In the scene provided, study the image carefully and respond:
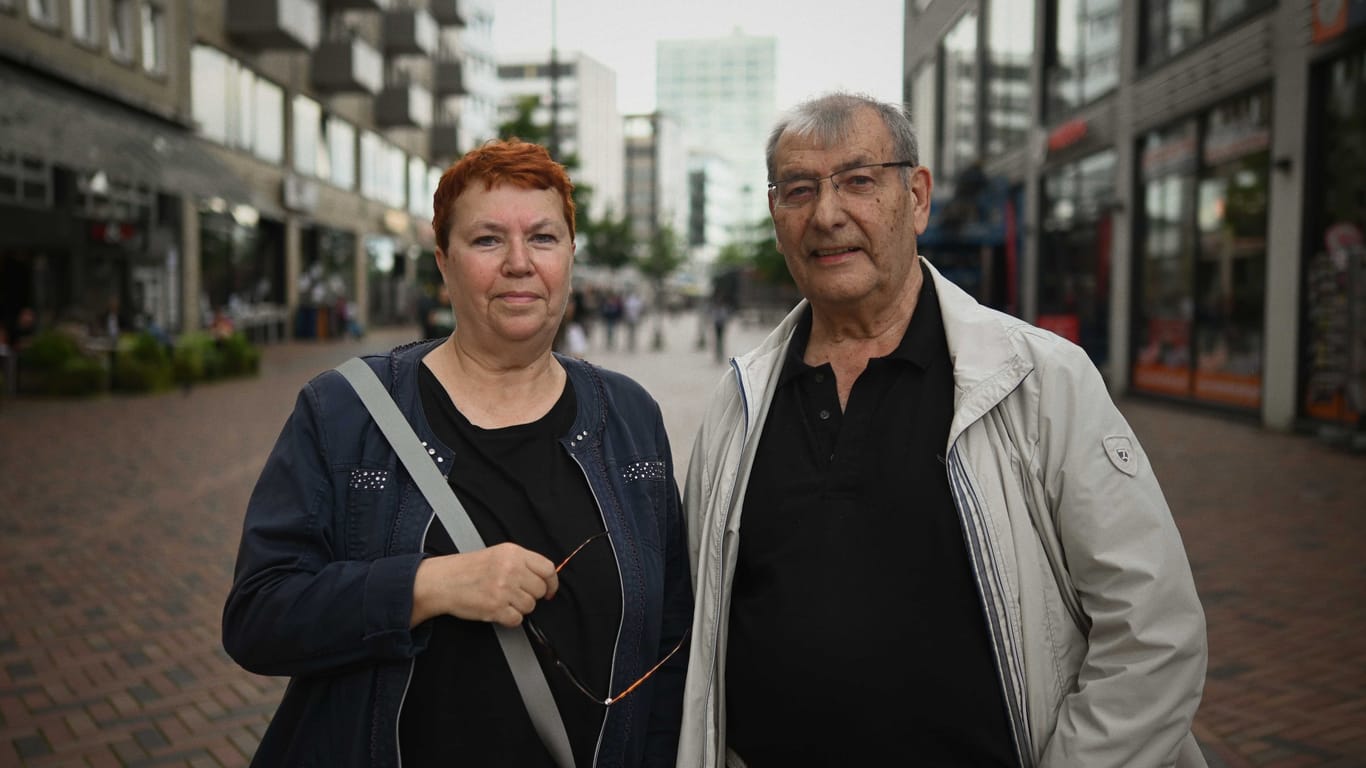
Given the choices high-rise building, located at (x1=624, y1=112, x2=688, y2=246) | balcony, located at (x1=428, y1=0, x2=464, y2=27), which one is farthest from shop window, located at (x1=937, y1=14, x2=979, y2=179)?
high-rise building, located at (x1=624, y1=112, x2=688, y2=246)

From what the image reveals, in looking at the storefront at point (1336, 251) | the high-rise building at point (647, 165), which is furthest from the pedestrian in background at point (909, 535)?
the high-rise building at point (647, 165)

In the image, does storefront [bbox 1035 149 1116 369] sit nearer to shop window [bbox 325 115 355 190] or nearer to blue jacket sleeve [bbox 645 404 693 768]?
blue jacket sleeve [bbox 645 404 693 768]

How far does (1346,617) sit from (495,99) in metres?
74.3

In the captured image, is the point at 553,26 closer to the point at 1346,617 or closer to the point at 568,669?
the point at 1346,617

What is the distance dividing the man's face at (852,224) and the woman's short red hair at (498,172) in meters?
0.47

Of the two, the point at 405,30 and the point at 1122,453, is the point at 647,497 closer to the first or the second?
the point at 1122,453

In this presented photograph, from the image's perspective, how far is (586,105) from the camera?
405 feet

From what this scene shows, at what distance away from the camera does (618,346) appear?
32.2 m

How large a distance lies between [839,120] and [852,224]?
205mm

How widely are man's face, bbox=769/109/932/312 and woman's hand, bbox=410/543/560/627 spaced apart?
2.66 ft

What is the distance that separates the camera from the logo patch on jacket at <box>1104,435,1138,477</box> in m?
1.83

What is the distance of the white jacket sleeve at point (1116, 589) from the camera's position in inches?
69.5

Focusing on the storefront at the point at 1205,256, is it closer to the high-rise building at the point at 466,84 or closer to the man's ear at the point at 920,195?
the man's ear at the point at 920,195

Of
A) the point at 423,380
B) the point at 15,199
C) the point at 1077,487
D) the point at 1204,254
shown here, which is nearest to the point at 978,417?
the point at 1077,487
